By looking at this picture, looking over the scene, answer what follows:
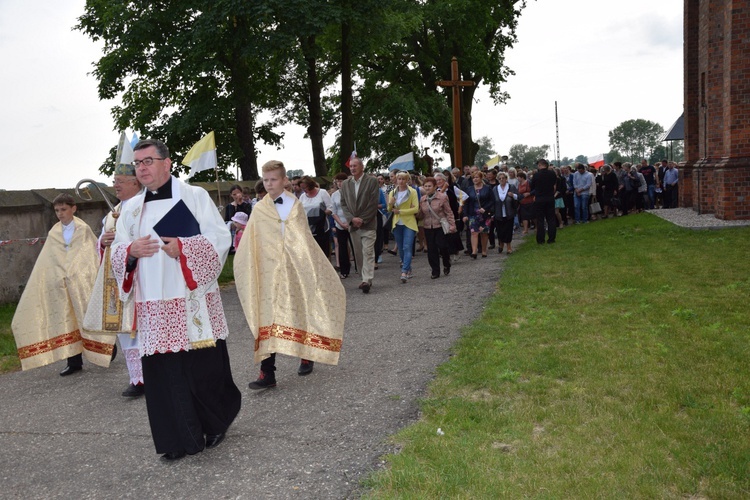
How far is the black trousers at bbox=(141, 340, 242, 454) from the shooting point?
5402 millimetres

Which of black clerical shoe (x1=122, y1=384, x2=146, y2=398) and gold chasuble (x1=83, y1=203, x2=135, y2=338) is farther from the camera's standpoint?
black clerical shoe (x1=122, y1=384, x2=146, y2=398)

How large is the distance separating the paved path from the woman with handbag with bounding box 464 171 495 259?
23.9ft

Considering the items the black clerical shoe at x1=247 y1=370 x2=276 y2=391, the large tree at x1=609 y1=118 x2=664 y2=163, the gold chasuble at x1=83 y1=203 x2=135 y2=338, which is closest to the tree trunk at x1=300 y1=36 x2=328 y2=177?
the gold chasuble at x1=83 y1=203 x2=135 y2=338

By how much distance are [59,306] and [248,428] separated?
338cm

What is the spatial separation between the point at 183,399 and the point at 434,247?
906cm

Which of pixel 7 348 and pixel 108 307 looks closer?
pixel 108 307

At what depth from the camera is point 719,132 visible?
20.7 m

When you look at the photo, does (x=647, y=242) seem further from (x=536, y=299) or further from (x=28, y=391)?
(x=28, y=391)

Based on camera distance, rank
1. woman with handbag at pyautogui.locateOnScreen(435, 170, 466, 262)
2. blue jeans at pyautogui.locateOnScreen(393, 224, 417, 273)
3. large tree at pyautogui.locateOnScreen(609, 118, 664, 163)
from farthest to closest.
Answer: large tree at pyautogui.locateOnScreen(609, 118, 664, 163) < woman with handbag at pyautogui.locateOnScreen(435, 170, 466, 262) < blue jeans at pyautogui.locateOnScreen(393, 224, 417, 273)

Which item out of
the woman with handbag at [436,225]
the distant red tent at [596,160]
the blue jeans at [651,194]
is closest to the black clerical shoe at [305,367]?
the woman with handbag at [436,225]

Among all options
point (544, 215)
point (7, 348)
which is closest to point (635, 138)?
point (544, 215)

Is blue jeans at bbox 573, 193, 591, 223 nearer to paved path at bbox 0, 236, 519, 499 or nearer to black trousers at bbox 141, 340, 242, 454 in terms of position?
paved path at bbox 0, 236, 519, 499

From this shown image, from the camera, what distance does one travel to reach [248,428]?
6008 mm

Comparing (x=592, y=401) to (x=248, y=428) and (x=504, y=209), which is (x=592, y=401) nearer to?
(x=248, y=428)
